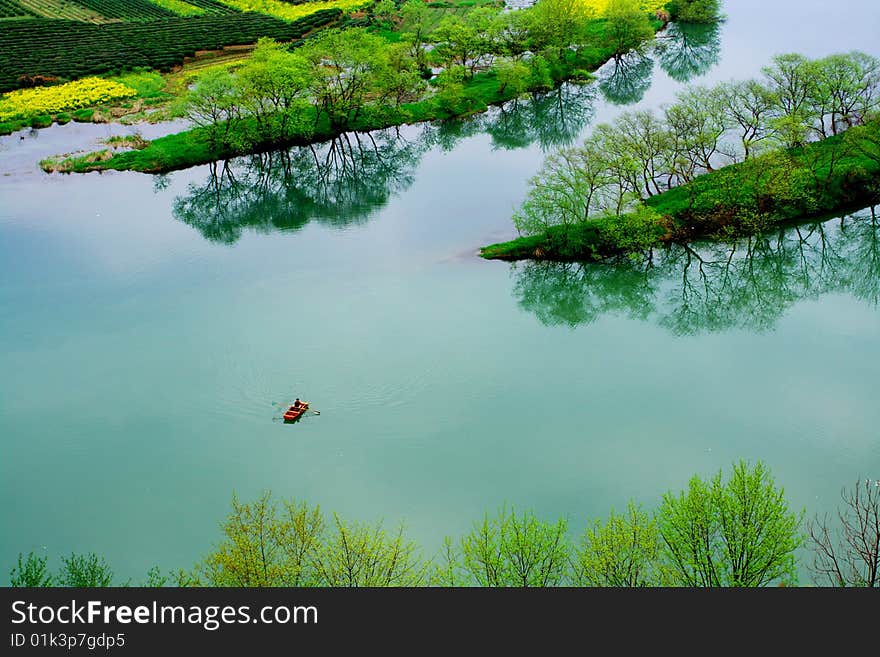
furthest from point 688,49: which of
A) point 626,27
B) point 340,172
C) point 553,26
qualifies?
point 340,172

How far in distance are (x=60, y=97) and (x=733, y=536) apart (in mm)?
64412

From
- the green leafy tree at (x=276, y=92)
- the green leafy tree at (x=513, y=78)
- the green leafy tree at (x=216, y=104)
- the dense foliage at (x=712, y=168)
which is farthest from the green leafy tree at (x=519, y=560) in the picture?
the green leafy tree at (x=513, y=78)

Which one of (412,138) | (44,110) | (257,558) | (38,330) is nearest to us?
(257,558)

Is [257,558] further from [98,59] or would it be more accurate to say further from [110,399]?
[98,59]

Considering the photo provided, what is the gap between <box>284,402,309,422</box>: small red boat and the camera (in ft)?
105

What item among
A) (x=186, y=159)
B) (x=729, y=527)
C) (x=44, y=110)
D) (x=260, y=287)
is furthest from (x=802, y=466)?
(x=44, y=110)

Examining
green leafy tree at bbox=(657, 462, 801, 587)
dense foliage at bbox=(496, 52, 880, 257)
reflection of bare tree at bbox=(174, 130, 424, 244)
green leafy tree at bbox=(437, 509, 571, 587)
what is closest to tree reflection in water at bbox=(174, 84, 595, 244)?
reflection of bare tree at bbox=(174, 130, 424, 244)

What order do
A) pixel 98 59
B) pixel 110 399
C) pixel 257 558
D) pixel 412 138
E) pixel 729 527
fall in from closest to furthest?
1. pixel 729 527
2. pixel 257 558
3. pixel 110 399
4. pixel 412 138
5. pixel 98 59

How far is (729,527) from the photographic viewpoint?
72.4 feet

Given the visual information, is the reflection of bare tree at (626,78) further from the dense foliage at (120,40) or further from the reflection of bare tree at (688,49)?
the dense foliage at (120,40)

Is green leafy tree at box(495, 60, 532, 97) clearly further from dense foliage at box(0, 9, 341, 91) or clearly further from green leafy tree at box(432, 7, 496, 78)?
dense foliage at box(0, 9, 341, 91)

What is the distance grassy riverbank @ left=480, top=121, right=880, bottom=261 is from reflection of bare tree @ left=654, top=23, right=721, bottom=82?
2448 cm

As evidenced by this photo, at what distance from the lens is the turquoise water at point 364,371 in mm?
29125

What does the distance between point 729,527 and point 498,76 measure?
5068cm
